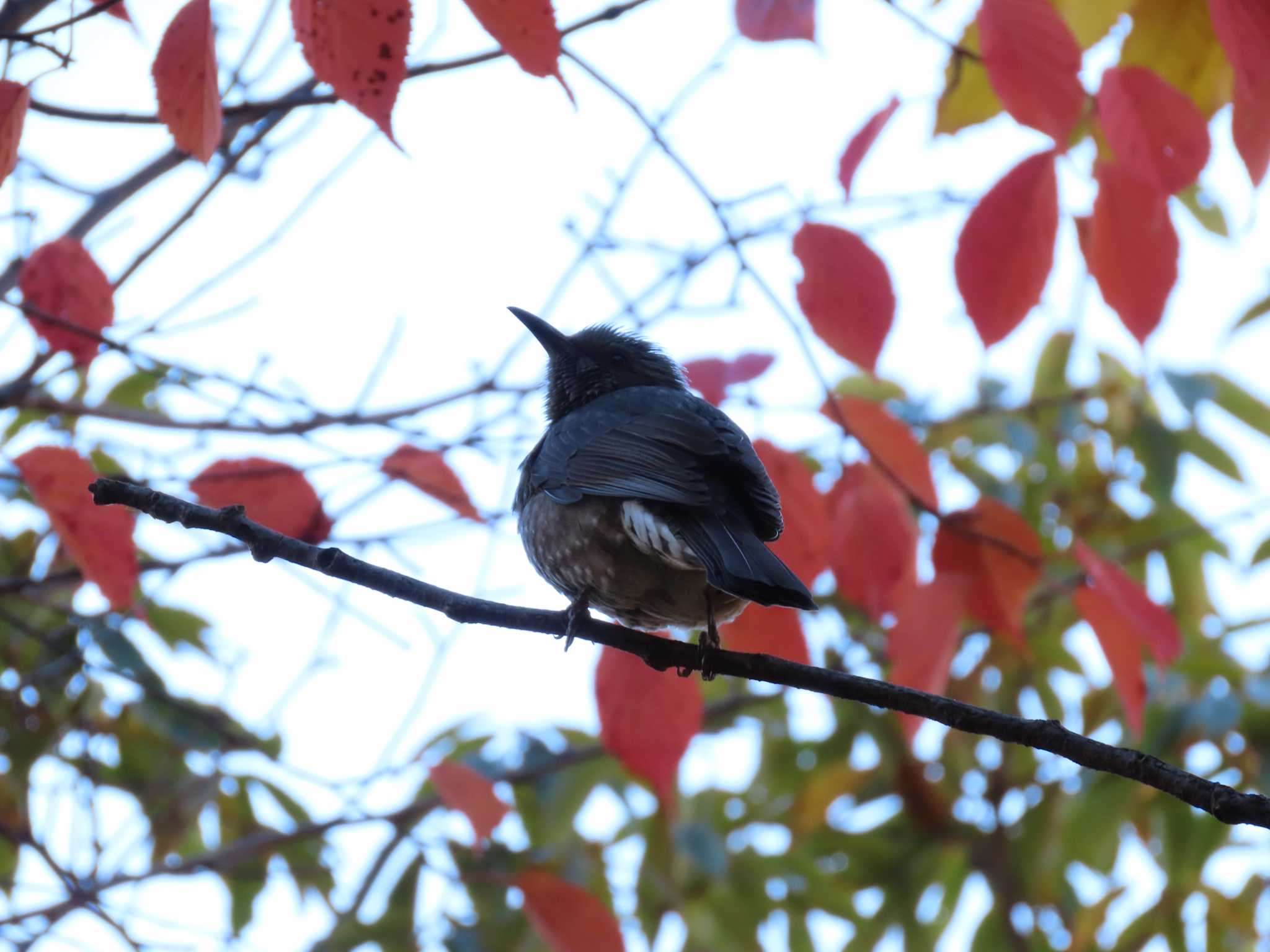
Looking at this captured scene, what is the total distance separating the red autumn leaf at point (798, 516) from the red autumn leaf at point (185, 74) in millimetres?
1804

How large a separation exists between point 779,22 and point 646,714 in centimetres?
173

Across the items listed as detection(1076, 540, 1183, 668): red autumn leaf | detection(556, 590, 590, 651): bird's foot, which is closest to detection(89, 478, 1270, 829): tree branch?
detection(556, 590, 590, 651): bird's foot

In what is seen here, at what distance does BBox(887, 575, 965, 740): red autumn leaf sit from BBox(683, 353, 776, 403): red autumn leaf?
79 cm

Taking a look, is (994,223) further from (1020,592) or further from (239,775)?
(239,775)

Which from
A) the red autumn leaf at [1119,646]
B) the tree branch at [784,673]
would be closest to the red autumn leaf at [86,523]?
the tree branch at [784,673]

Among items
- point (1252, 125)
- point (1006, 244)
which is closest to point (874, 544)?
point (1006, 244)

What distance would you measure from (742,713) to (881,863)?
95cm

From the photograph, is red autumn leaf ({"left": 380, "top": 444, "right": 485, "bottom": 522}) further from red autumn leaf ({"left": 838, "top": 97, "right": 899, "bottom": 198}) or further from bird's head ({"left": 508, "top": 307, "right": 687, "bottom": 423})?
Result: red autumn leaf ({"left": 838, "top": 97, "right": 899, "bottom": 198})

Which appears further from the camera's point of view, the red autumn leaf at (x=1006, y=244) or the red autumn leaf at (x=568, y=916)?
the red autumn leaf at (x=568, y=916)

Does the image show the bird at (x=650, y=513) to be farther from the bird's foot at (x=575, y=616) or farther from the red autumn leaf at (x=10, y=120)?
the red autumn leaf at (x=10, y=120)

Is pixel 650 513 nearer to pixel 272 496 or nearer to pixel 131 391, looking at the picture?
pixel 272 496

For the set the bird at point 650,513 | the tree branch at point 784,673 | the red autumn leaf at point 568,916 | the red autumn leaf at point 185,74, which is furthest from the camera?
the red autumn leaf at point 568,916

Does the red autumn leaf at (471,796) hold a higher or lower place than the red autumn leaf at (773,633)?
lower

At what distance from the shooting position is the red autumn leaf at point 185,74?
2215mm
